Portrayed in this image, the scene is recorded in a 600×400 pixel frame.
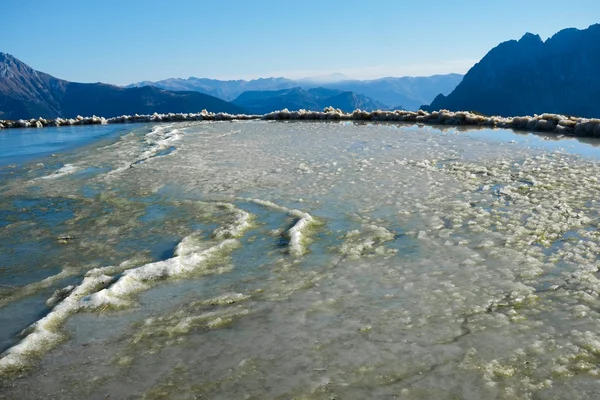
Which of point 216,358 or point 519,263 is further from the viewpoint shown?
point 519,263

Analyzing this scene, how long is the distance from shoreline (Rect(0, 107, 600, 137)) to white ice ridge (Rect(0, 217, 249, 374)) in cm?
1732

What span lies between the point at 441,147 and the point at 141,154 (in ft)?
35.4

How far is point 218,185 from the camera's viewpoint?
34.1ft

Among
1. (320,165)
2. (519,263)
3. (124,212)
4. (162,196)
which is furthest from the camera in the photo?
(320,165)

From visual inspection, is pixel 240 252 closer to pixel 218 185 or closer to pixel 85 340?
pixel 85 340

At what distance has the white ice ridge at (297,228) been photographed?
6.00 m

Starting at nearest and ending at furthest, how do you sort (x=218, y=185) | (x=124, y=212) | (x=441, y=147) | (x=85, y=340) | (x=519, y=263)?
(x=85, y=340) → (x=519, y=263) → (x=124, y=212) → (x=218, y=185) → (x=441, y=147)

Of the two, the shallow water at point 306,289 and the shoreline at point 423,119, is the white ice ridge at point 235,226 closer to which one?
the shallow water at point 306,289

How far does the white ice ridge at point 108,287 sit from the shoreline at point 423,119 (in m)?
17.3

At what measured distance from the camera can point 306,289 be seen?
4.78m

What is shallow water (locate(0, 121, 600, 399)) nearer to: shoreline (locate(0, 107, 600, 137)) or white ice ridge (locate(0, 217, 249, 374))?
white ice ridge (locate(0, 217, 249, 374))

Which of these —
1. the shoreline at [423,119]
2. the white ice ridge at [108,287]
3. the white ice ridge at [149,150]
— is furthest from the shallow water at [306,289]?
the shoreline at [423,119]

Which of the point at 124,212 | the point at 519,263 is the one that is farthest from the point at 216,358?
the point at 124,212

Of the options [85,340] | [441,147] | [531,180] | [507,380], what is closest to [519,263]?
[507,380]
